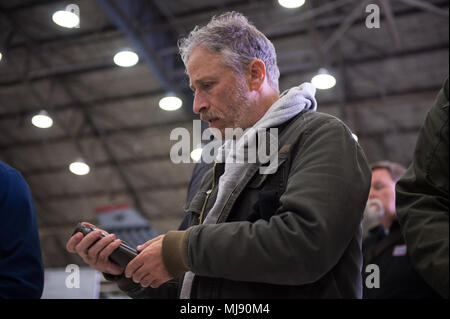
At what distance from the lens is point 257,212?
154 cm

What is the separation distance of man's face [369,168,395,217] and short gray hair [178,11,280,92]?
1788 millimetres

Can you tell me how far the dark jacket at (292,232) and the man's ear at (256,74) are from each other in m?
0.38

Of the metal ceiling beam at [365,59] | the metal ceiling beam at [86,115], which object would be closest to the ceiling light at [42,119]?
the metal ceiling beam at [86,115]

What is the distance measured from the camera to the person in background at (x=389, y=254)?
8.74 feet

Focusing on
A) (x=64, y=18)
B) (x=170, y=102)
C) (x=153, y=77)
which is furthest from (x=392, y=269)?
(x=153, y=77)

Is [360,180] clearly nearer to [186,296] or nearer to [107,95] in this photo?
[186,296]

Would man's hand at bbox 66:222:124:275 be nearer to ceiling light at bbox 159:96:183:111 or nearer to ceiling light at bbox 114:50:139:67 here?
ceiling light at bbox 114:50:139:67

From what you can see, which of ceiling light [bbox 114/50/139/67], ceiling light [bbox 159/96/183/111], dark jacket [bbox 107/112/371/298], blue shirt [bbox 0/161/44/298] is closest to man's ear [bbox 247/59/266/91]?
dark jacket [bbox 107/112/371/298]

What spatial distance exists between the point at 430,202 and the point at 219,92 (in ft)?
2.85

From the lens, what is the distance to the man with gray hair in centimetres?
134

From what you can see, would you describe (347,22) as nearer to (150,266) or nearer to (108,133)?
(108,133)

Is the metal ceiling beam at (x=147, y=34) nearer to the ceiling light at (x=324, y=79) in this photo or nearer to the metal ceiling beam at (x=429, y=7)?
the ceiling light at (x=324, y=79)
